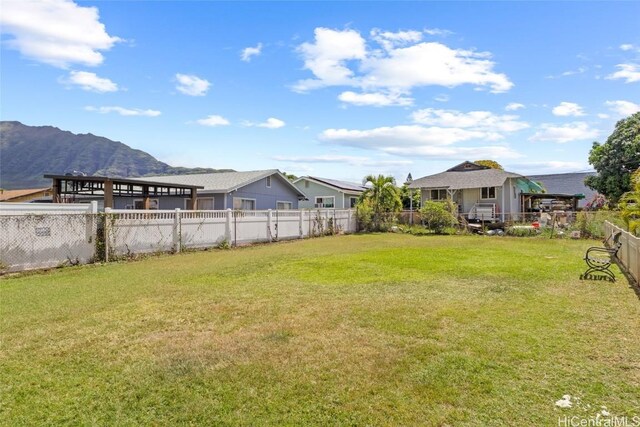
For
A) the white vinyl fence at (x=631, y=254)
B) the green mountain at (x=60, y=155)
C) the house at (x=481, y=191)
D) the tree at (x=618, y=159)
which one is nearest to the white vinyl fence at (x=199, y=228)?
the white vinyl fence at (x=631, y=254)

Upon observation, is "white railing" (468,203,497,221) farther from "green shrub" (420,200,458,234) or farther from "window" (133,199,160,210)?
"window" (133,199,160,210)

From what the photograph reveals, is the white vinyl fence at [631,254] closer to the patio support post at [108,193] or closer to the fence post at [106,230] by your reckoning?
the fence post at [106,230]

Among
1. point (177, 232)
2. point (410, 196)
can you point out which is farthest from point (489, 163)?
point (177, 232)

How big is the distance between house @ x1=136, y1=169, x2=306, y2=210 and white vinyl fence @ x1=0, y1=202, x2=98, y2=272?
35.6 ft

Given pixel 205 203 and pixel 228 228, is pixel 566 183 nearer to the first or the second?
pixel 205 203

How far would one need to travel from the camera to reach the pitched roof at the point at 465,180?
1103 inches

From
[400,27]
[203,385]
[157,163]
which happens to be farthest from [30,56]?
[157,163]

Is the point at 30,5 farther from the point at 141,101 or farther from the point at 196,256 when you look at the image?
the point at 141,101

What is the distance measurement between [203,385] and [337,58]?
15.3m

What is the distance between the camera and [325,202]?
32.8 m

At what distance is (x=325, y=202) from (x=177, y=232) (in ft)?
66.4

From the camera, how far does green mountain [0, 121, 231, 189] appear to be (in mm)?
138875

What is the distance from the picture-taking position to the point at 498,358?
3869 mm

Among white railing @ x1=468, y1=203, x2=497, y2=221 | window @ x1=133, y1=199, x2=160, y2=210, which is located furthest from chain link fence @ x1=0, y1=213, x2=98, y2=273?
white railing @ x1=468, y1=203, x2=497, y2=221
